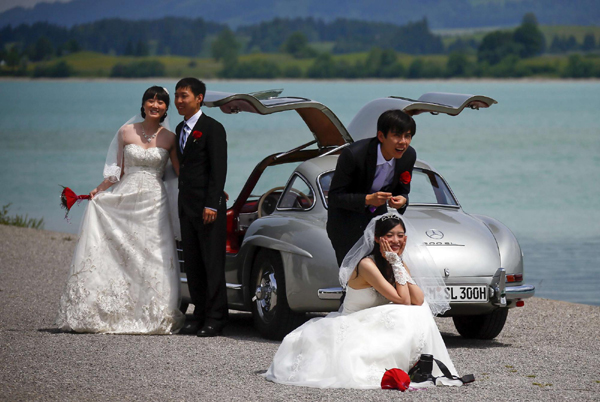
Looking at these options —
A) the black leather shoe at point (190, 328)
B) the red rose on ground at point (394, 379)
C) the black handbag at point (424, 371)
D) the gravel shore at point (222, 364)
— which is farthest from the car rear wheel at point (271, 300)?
the red rose on ground at point (394, 379)

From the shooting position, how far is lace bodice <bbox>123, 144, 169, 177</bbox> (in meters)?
8.95

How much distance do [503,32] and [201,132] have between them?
157m

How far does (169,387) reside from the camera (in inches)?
252

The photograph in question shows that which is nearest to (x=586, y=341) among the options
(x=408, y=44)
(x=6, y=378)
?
(x=6, y=378)

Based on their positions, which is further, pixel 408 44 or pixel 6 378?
pixel 408 44

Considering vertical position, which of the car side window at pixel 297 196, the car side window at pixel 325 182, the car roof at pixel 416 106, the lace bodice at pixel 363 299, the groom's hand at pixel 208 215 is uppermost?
the car roof at pixel 416 106

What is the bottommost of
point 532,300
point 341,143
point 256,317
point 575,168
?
point 575,168

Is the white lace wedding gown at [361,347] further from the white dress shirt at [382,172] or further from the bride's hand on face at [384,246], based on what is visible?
the white dress shirt at [382,172]

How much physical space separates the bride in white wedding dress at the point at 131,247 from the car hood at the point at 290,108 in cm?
61

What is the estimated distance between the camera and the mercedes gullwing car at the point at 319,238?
798 centimetres

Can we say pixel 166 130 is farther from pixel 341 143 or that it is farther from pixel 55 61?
pixel 55 61

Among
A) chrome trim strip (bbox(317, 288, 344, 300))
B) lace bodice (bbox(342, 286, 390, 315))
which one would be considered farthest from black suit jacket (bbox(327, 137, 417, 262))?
chrome trim strip (bbox(317, 288, 344, 300))

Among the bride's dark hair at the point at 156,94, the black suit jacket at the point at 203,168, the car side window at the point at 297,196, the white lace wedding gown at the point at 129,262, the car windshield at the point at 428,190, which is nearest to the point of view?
the black suit jacket at the point at 203,168

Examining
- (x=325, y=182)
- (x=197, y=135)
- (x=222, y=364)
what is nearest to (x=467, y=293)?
(x=325, y=182)
